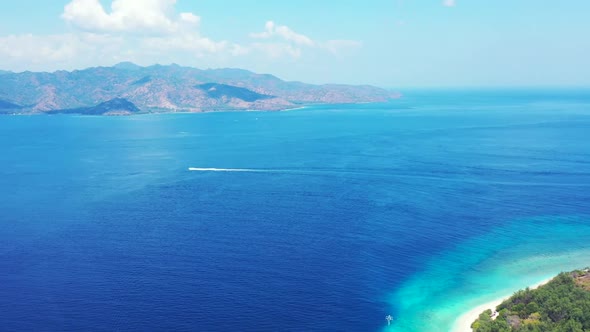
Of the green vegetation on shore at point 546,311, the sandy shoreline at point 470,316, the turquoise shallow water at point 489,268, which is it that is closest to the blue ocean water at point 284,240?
the turquoise shallow water at point 489,268

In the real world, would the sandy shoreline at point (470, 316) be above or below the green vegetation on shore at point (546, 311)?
below

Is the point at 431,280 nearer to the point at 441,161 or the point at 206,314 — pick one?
the point at 206,314

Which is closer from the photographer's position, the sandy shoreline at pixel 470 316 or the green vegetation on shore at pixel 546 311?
the green vegetation on shore at pixel 546 311

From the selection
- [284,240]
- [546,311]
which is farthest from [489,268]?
[284,240]

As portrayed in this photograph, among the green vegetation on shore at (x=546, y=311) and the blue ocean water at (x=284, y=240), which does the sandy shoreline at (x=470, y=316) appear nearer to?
the blue ocean water at (x=284, y=240)

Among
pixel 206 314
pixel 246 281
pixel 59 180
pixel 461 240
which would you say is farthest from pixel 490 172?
pixel 59 180

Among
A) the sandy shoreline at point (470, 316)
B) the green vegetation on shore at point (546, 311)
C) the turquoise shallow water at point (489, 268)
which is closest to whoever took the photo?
the green vegetation on shore at point (546, 311)

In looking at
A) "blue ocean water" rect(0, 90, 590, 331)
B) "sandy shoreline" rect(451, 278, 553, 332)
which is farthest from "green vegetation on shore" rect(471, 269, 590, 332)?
"blue ocean water" rect(0, 90, 590, 331)
